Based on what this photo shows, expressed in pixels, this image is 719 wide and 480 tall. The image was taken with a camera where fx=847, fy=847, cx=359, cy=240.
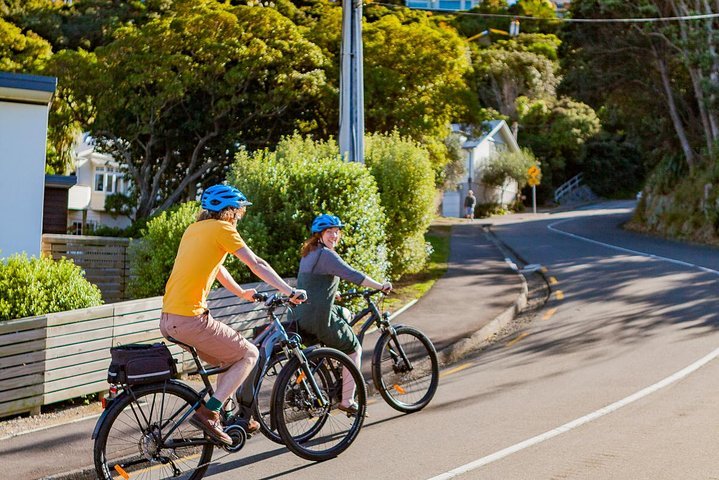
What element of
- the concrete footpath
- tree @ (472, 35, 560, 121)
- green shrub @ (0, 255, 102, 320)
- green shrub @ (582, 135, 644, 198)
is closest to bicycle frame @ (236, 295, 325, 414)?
the concrete footpath

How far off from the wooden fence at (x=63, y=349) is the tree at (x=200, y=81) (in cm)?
2039

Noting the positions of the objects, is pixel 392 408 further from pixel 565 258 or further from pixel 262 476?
pixel 565 258

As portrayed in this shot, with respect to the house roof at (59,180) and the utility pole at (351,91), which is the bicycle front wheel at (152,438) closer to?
the utility pole at (351,91)

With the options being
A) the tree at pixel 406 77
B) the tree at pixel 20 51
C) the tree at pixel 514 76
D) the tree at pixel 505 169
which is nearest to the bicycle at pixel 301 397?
the tree at pixel 406 77

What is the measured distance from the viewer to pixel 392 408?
8.52 m

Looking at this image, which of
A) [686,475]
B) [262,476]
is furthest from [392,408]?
[686,475]

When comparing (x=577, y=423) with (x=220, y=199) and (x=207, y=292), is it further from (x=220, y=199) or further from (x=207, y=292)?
(x=220, y=199)

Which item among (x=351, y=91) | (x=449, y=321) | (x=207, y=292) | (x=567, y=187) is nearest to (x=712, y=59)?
(x=351, y=91)

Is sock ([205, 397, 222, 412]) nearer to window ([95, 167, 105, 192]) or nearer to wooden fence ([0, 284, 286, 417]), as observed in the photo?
wooden fence ([0, 284, 286, 417])

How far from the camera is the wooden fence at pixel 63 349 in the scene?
8609mm

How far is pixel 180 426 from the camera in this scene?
5.99m

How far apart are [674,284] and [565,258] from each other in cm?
637

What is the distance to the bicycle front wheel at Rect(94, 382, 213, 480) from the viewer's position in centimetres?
571

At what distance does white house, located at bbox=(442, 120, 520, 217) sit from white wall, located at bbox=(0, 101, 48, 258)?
45492mm
